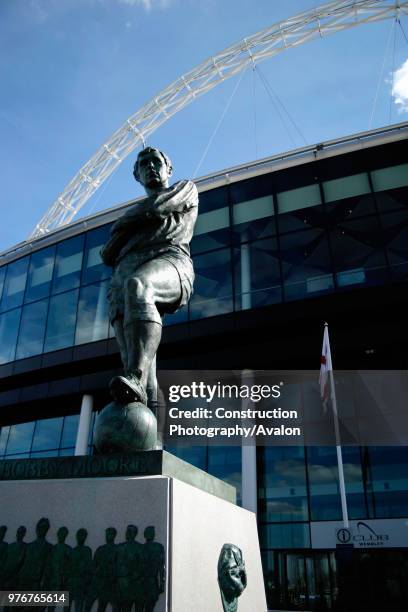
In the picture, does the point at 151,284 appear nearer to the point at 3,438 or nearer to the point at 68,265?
the point at 68,265

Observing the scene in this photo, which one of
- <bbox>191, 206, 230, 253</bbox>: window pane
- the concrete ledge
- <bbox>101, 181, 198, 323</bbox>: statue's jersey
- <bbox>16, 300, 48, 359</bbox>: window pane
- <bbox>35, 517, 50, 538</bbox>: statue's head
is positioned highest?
<bbox>191, 206, 230, 253</bbox>: window pane

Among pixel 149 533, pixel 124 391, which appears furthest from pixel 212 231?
pixel 149 533

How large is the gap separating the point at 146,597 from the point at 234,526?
108 centimetres

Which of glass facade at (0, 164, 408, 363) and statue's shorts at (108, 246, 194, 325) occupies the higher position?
glass facade at (0, 164, 408, 363)

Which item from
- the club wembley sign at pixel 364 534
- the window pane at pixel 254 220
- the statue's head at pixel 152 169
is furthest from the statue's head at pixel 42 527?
the window pane at pixel 254 220

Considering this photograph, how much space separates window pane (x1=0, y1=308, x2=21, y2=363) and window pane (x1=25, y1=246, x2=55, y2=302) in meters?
1.04

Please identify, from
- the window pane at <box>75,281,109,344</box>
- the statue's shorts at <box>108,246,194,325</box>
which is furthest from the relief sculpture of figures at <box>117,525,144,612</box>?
the window pane at <box>75,281,109,344</box>

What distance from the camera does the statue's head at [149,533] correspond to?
89.3 inches

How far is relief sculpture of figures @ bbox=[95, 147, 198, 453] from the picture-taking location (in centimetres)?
280

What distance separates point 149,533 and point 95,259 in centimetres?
2032

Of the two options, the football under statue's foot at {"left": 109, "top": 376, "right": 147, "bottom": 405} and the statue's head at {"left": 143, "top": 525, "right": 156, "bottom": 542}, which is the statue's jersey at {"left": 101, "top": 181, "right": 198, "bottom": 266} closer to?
the football under statue's foot at {"left": 109, "top": 376, "right": 147, "bottom": 405}

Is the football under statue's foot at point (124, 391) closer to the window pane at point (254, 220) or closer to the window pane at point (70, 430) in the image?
the window pane at point (254, 220)

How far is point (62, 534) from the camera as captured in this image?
2.38 m

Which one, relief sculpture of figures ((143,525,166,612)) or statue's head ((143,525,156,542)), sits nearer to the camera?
relief sculpture of figures ((143,525,166,612))
